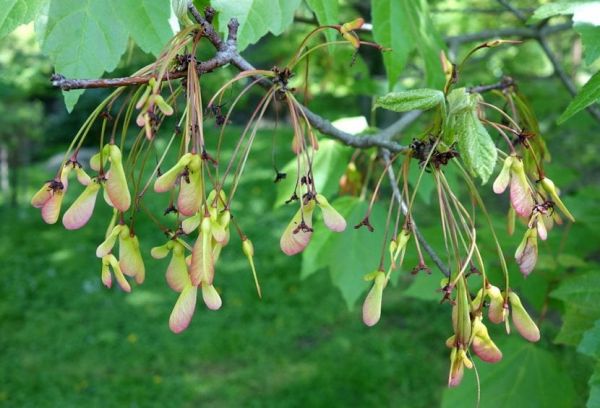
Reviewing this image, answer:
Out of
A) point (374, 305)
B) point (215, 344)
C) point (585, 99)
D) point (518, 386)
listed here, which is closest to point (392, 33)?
point (585, 99)

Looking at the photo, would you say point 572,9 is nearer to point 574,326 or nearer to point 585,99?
point 585,99

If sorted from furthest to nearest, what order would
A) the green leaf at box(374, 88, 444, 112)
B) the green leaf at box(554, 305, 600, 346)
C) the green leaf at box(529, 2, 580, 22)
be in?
the green leaf at box(554, 305, 600, 346), the green leaf at box(529, 2, 580, 22), the green leaf at box(374, 88, 444, 112)

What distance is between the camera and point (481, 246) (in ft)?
6.61

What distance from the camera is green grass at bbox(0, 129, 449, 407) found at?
392 cm

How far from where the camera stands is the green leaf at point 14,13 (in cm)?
110

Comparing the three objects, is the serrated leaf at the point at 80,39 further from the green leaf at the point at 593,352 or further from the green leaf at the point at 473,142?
the green leaf at the point at 593,352

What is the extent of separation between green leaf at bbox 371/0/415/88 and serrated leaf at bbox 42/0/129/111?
0.60m

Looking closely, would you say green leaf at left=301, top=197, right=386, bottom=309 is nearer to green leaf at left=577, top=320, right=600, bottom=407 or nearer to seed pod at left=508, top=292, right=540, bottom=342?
green leaf at left=577, top=320, right=600, bottom=407

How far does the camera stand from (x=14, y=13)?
1108mm

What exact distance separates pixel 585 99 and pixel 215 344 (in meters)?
3.71

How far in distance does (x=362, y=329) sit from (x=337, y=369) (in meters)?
0.53

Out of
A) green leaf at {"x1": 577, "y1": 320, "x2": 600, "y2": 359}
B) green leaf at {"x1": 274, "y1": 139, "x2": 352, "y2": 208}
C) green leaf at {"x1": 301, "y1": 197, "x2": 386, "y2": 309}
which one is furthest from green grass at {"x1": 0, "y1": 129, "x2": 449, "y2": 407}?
green leaf at {"x1": 577, "y1": 320, "x2": 600, "y2": 359}

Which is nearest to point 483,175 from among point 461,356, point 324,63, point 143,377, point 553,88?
point 461,356

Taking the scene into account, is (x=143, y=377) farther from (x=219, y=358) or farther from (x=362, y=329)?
(x=362, y=329)
